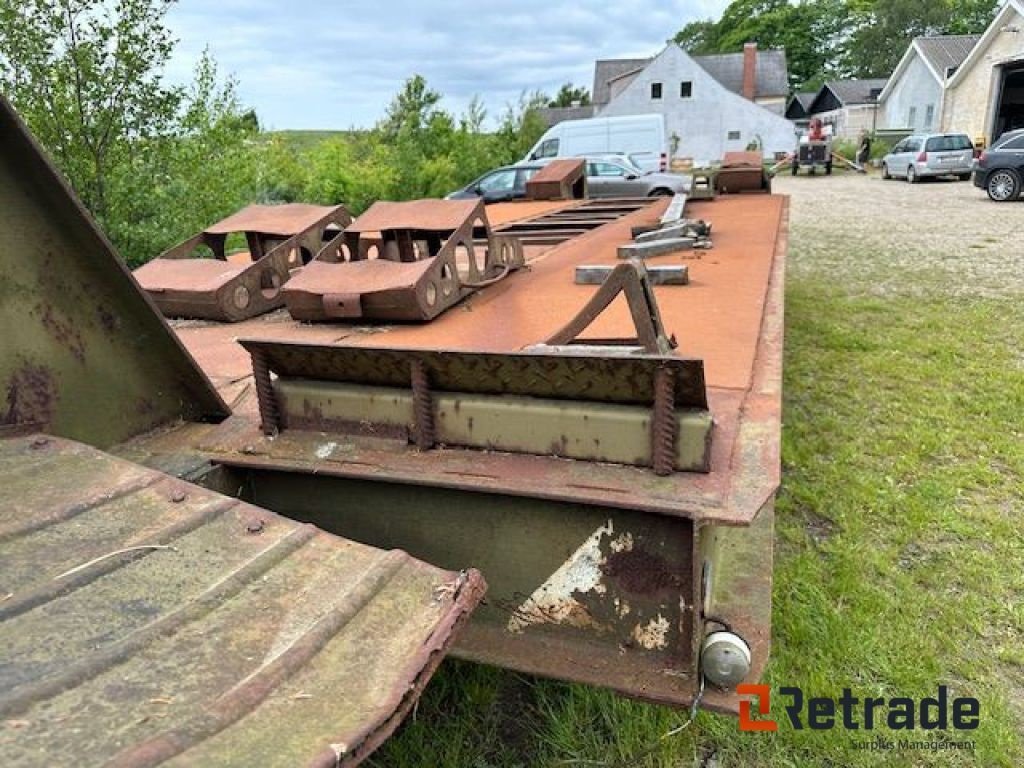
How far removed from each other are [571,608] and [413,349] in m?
0.71

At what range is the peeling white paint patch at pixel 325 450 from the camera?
1.98 meters

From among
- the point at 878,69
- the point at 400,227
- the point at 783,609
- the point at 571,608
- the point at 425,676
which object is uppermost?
the point at 878,69

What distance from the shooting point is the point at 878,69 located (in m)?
69.8

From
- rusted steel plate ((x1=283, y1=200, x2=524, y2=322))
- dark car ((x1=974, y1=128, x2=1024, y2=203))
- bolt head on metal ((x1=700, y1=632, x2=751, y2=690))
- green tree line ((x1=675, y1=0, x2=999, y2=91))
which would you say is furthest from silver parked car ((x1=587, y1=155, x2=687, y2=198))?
green tree line ((x1=675, y1=0, x2=999, y2=91))

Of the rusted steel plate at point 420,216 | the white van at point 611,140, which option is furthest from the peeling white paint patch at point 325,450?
the white van at point 611,140

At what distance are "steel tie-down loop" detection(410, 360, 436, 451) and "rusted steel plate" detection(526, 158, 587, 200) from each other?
6.09m

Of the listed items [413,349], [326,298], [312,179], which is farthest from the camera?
[312,179]

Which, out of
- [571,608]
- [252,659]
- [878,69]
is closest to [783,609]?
[571,608]

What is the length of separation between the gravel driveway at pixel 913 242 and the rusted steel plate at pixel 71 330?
7706 mm

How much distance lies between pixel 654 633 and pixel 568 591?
21cm

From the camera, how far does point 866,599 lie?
295cm

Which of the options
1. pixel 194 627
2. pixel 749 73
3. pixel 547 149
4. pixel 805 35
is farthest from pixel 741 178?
pixel 805 35

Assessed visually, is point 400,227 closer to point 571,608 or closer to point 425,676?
point 571,608

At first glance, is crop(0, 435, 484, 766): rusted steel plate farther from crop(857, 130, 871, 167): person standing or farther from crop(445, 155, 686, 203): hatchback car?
crop(857, 130, 871, 167): person standing
